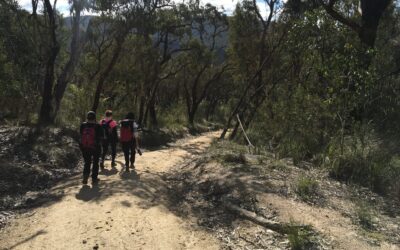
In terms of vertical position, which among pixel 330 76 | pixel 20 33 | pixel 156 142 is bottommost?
pixel 156 142

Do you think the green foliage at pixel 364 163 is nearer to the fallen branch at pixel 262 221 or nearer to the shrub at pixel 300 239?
the fallen branch at pixel 262 221

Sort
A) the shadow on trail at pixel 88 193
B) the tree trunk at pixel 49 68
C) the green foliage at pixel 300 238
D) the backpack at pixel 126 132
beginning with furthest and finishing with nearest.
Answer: the tree trunk at pixel 49 68
the backpack at pixel 126 132
the shadow on trail at pixel 88 193
the green foliage at pixel 300 238

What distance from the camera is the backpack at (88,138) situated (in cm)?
1031

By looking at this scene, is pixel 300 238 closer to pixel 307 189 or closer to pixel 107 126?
pixel 307 189

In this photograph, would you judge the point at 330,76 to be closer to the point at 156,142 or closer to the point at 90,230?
the point at 90,230

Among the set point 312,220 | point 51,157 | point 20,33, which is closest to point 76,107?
point 20,33

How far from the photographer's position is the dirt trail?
6945 millimetres

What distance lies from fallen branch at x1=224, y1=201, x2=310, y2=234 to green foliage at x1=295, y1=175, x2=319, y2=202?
118 cm

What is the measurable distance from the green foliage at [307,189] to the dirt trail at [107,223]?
7.04 ft

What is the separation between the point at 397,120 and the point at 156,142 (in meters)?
12.0

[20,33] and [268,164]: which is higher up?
[20,33]

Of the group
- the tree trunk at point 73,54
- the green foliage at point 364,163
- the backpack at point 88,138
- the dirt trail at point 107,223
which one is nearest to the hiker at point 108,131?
the backpack at point 88,138

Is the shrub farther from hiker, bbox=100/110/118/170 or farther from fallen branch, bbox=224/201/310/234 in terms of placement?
hiker, bbox=100/110/118/170

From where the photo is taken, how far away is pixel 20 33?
63.1 ft
